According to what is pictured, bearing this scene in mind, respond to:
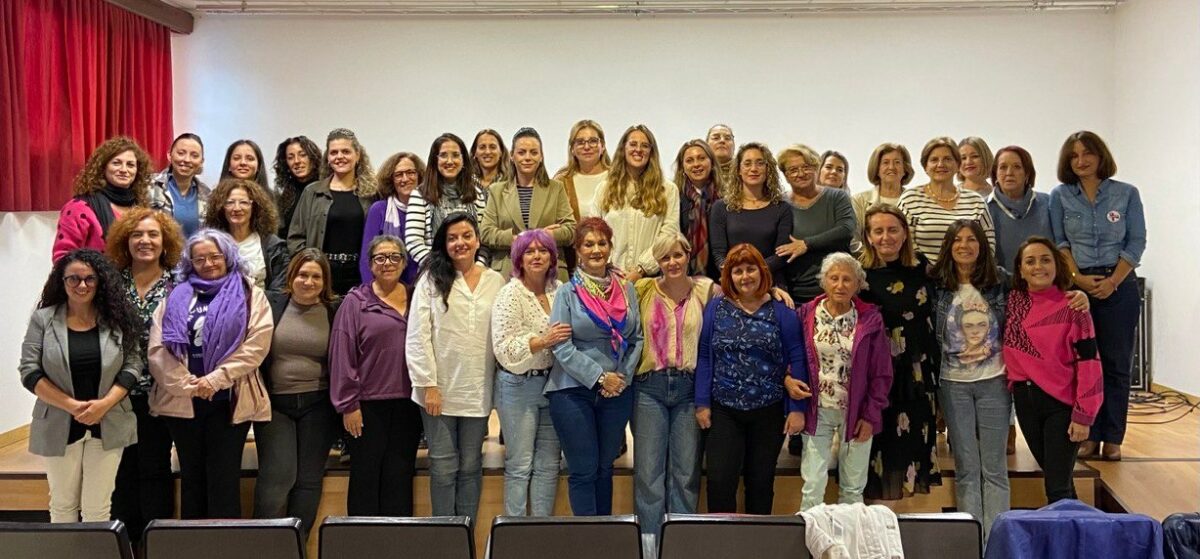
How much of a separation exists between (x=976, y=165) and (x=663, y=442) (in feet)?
6.34

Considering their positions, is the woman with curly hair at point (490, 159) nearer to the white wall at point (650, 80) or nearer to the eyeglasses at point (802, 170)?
the eyeglasses at point (802, 170)

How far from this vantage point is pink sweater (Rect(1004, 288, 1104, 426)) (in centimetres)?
311

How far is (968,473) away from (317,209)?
9.37 feet

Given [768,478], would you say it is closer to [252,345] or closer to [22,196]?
[252,345]

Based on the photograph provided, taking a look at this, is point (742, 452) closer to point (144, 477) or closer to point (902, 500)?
point (902, 500)

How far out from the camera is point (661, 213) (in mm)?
3395

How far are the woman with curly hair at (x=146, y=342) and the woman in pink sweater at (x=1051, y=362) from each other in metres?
3.20

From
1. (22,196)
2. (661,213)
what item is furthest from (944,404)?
(22,196)

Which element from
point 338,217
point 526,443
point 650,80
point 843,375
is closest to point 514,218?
point 338,217

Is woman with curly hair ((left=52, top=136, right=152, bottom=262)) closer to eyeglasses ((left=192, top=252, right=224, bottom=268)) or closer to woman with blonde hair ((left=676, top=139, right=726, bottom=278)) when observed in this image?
eyeglasses ((left=192, top=252, right=224, bottom=268))

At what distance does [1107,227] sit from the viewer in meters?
3.59

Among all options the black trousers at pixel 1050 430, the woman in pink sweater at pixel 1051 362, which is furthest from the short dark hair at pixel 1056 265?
the black trousers at pixel 1050 430

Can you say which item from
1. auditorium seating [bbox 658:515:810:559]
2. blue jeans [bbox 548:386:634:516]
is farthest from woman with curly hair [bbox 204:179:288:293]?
auditorium seating [bbox 658:515:810:559]

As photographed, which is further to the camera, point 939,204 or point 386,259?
point 939,204
